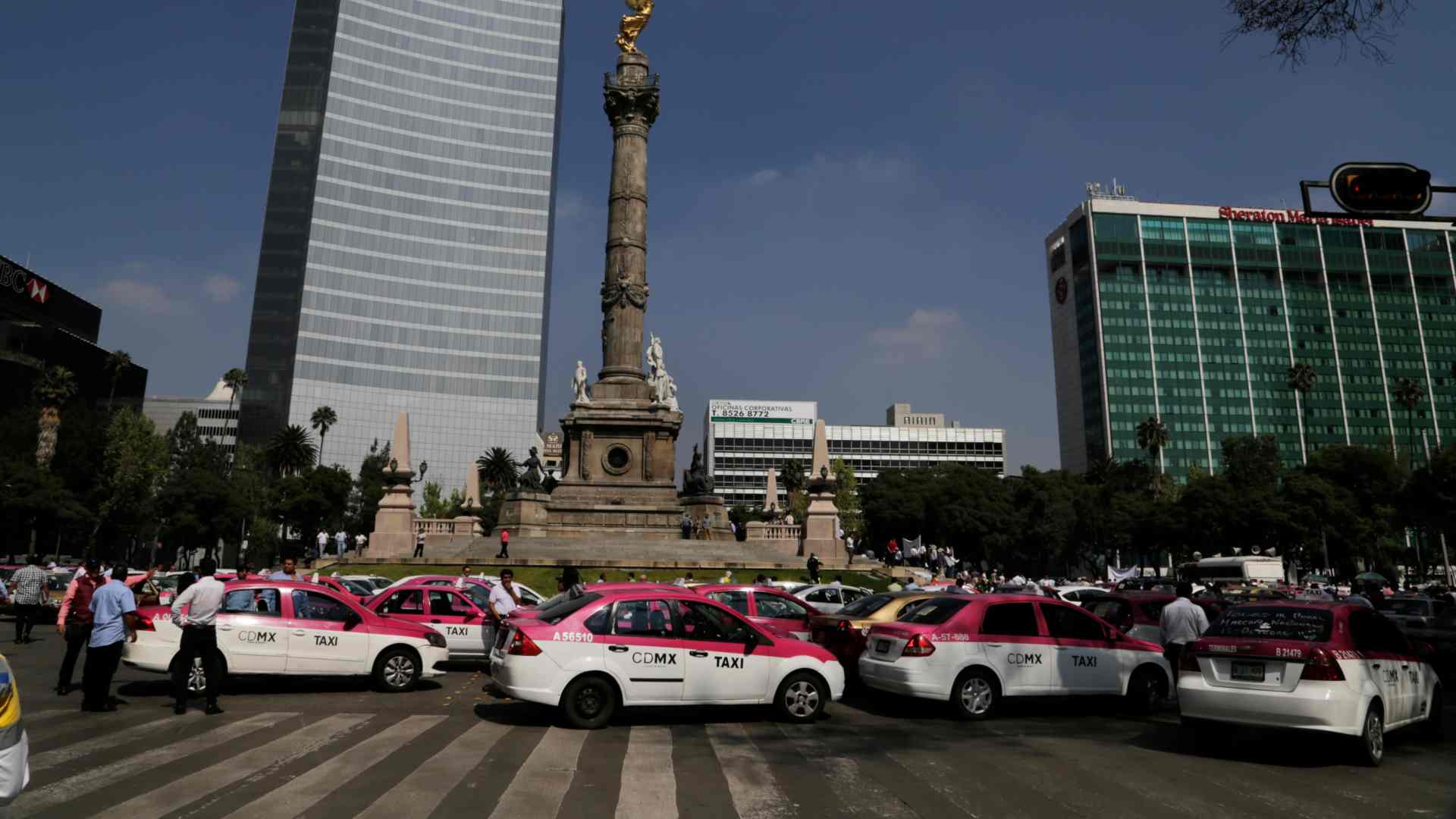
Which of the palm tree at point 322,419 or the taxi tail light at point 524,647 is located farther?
the palm tree at point 322,419

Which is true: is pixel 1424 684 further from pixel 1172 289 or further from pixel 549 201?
pixel 1172 289

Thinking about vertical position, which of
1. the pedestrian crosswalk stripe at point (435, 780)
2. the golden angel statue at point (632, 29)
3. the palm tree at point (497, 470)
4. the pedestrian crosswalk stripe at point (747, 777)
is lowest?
the pedestrian crosswalk stripe at point (747, 777)

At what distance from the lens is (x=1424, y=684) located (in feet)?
32.3

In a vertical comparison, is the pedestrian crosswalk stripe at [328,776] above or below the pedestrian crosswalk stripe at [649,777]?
above

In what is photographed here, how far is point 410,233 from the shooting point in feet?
362

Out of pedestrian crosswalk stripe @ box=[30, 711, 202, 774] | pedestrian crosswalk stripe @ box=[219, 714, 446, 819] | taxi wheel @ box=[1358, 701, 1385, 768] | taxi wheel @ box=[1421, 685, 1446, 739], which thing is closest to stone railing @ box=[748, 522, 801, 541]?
taxi wheel @ box=[1421, 685, 1446, 739]

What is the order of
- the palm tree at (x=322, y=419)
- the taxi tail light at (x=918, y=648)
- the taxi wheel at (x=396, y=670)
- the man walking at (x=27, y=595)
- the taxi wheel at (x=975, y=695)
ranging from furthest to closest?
the palm tree at (x=322, y=419) → the man walking at (x=27, y=595) → the taxi wheel at (x=396, y=670) → the taxi wheel at (x=975, y=695) → the taxi tail light at (x=918, y=648)

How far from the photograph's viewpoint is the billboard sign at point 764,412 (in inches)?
5492

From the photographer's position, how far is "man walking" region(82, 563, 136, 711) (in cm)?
1037

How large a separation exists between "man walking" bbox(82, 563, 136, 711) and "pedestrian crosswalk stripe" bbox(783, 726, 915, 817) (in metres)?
8.64

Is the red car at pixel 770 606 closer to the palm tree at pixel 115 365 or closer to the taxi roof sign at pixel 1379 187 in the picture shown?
the taxi roof sign at pixel 1379 187

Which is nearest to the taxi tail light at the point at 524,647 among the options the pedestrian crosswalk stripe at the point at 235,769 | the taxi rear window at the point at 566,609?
the taxi rear window at the point at 566,609

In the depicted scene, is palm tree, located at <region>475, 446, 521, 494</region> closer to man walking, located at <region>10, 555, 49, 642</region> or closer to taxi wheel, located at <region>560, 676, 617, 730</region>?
man walking, located at <region>10, 555, 49, 642</region>

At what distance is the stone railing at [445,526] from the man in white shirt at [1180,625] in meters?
35.7
